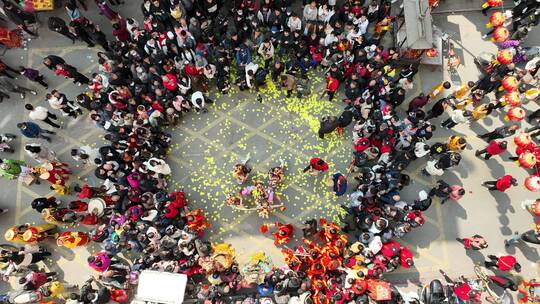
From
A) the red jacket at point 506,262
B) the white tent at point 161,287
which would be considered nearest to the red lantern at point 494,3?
the red jacket at point 506,262

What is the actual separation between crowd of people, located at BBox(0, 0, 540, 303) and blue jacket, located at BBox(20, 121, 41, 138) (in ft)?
Result: 0.20

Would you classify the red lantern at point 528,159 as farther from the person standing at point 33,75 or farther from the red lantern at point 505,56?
the person standing at point 33,75

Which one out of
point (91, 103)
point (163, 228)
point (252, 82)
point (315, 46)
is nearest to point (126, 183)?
point (163, 228)

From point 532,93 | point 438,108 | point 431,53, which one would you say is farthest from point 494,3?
point 438,108

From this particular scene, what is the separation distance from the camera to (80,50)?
13.9 m

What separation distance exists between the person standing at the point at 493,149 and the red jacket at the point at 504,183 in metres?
0.83

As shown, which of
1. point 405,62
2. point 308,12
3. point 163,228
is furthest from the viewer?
point 405,62

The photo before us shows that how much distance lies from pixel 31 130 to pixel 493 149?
14835 mm

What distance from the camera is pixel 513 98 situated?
11.9 m

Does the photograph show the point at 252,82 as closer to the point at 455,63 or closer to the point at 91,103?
the point at 91,103

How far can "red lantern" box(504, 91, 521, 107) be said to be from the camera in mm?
11883

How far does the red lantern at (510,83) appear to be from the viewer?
12039 mm

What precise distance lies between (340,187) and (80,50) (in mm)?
11010

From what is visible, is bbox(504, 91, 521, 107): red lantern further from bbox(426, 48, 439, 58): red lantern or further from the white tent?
the white tent
